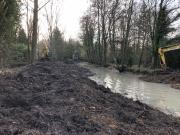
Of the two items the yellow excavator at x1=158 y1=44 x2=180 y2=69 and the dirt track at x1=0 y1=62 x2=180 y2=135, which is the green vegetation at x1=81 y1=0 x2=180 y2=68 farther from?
the dirt track at x1=0 y1=62 x2=180 y2=135

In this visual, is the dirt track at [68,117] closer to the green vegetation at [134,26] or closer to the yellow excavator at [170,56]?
the yellow excavator at [170,56]

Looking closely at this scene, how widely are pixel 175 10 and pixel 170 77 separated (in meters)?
12.4

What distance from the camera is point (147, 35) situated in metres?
35.5

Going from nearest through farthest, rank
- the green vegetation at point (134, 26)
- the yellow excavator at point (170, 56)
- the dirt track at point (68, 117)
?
1. the dirt track at point (68, 117)
2. the yellow excavator at point (170, 56)
3. the green vegetation at point (134, 26)

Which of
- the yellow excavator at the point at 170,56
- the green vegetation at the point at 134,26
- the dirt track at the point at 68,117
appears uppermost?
the green vegetation at the point at 134,26

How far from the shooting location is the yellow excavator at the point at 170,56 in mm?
24000

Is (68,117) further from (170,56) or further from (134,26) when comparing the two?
(134,26)

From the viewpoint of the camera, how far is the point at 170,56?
2464 centimetres

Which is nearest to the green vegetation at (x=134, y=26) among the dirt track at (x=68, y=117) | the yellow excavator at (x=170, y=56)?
the yellow excavator at (x=170, y=56)

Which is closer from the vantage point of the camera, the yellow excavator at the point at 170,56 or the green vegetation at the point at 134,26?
the yellow excavator at the point at 170,56

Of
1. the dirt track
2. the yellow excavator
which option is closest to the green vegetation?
the yellow excavator

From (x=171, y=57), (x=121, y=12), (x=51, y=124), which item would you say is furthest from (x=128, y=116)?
(x=121, y=12)

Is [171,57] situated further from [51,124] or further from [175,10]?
[51,124]

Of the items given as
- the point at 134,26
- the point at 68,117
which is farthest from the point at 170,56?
the point at 68,117
